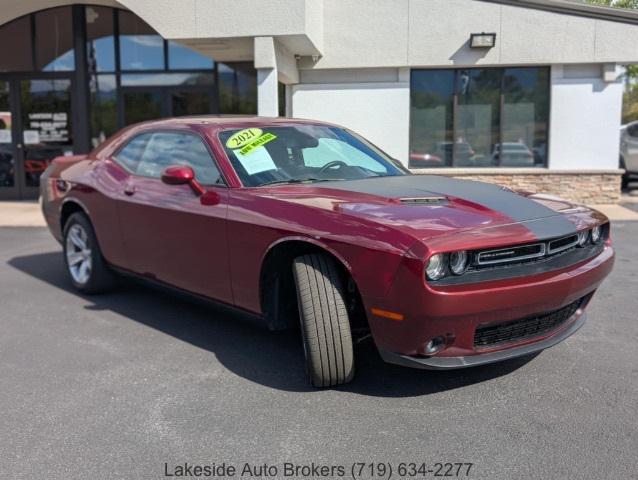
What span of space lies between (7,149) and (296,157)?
11.0 metres

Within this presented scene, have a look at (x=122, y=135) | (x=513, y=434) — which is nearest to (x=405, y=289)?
(x=513, y=434)

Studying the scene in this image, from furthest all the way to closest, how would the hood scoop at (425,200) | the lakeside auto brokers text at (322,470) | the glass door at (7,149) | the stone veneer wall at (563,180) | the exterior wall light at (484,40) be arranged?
1. the glass door at (7,149)
2. the stone veneer wall at (563,180)
3. the exterior wall light at (484,40)
4. the hood scoop at (425,200)
5. the lakeside auto brokers text at (322,470)

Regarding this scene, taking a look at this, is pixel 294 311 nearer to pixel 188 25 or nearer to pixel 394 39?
pixel 188 25

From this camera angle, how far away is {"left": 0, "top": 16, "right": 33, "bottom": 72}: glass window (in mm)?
13070

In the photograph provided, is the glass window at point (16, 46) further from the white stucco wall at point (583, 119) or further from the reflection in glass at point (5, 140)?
the white stucco wall at point (583, 119)

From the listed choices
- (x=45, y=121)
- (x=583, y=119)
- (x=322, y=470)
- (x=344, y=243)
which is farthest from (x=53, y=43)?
(x=322, y=470)

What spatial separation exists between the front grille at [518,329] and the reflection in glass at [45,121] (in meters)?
11.7

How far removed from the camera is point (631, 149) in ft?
48.0

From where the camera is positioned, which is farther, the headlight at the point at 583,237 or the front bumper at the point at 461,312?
the headlight at the point at 583,237

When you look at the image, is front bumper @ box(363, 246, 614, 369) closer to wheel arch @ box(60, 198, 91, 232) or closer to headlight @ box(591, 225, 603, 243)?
headlight @ box(591, 225, 603, 243)

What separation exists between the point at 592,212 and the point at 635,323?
1.41m

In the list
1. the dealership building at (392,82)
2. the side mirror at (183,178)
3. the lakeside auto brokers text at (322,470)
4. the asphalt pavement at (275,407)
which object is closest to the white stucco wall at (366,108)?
the dealership building at (392,82)

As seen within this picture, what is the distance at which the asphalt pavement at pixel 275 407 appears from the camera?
9.56 feet

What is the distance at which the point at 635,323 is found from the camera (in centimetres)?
493
